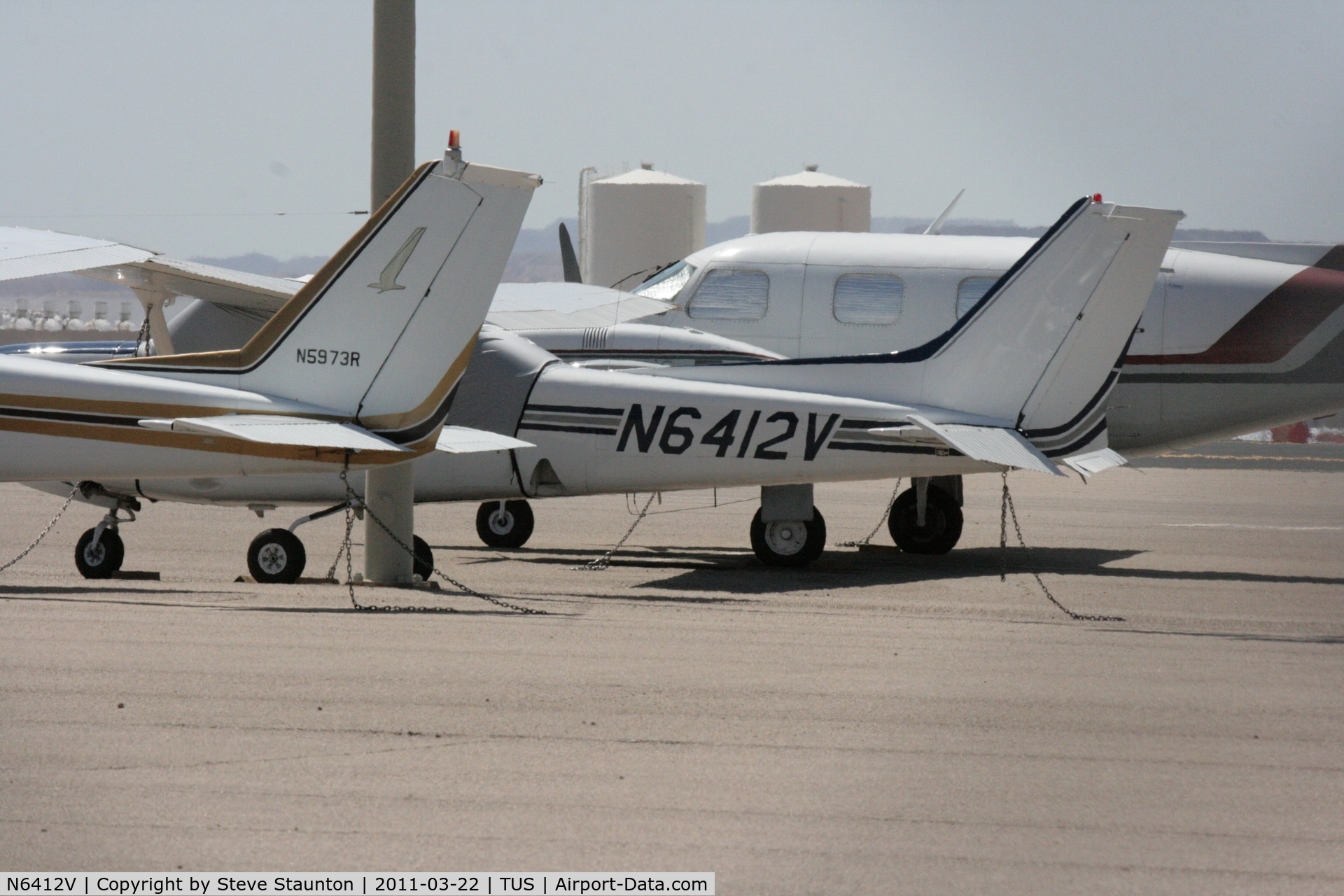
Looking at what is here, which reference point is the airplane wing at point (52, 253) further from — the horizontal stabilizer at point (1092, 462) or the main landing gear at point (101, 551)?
the horizontal stabilizer at point (1092, 462)

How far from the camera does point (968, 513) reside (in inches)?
816

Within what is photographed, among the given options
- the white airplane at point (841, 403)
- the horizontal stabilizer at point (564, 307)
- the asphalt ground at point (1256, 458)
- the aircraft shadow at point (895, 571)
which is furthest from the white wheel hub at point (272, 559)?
the asphalt ground at point (1256, 458)

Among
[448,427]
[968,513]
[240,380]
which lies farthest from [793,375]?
[968,513]

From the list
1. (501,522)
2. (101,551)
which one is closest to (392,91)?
(101,551)

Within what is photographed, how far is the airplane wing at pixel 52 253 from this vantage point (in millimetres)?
10391

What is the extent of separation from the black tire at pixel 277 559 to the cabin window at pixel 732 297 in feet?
19.7

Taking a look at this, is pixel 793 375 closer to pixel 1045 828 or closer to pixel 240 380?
pixel 240 380

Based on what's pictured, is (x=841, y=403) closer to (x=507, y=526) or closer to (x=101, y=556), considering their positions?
(x=507, y=526)

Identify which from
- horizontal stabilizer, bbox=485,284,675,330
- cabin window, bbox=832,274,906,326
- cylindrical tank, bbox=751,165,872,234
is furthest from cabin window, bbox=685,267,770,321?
cylindrical tank, bbox=751,165,872,234

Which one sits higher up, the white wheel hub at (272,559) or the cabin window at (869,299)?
the cabin window at (869,299)

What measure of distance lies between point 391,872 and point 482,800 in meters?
0.82

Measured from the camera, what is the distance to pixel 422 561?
12.4m

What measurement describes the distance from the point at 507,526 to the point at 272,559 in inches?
172

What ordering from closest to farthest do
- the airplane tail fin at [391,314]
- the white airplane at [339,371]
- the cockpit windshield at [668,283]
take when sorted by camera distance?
the white airplane at [339,371]
the airplane tail fin at [391,314]
the cockpit windshield at [668,283]
